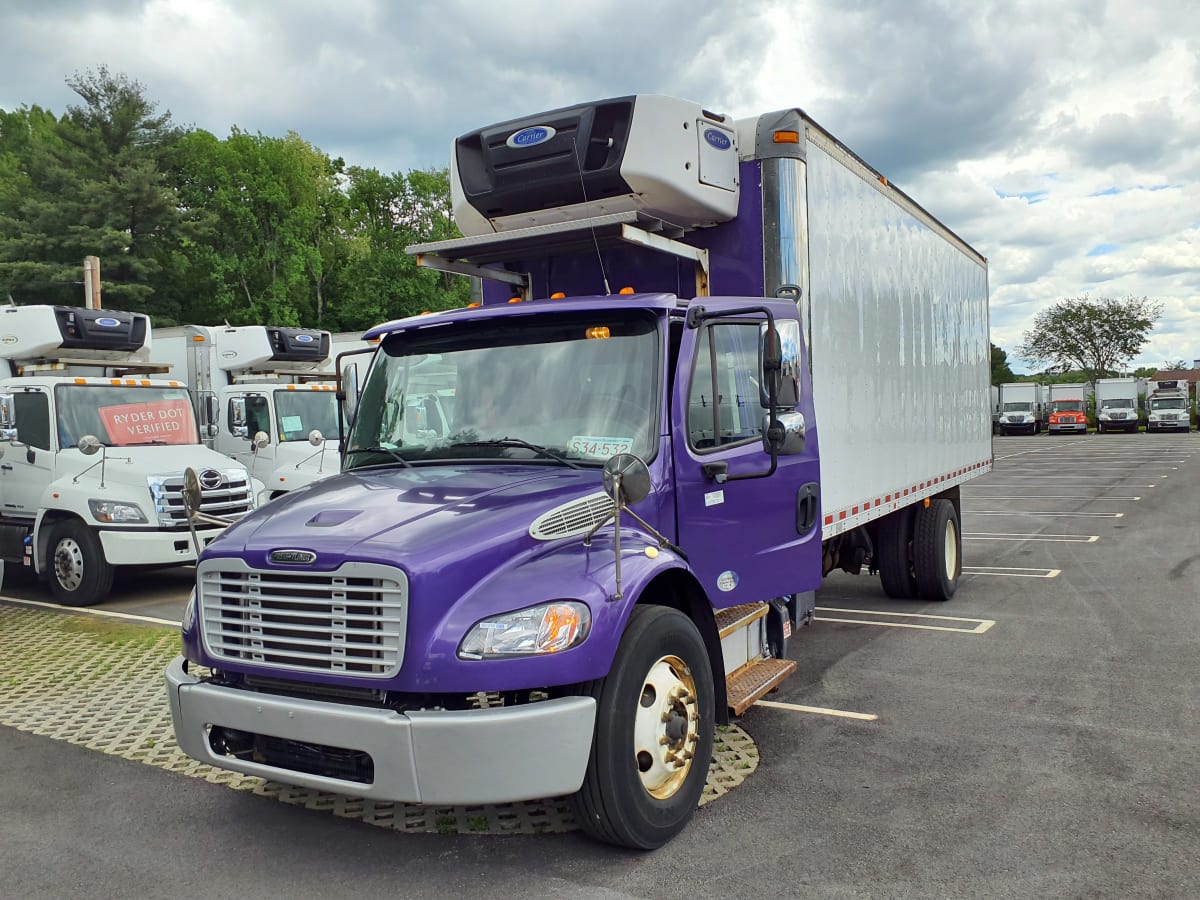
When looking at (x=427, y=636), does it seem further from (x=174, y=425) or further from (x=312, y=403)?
(x=312, y=403)

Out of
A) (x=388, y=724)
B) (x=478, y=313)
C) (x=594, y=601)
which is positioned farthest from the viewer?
(x=478, y=313)

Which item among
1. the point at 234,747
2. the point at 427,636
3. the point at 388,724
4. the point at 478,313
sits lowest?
the point at 234,747

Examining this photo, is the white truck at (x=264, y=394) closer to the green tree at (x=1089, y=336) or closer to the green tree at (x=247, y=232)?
the green tree at (x=247, y=232)

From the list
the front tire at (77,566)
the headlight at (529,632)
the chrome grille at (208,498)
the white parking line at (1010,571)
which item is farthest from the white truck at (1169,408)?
the headlight at (529,632)

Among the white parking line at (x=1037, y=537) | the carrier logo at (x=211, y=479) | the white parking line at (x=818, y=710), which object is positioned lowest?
the white parking line at (x=1037, y=537)

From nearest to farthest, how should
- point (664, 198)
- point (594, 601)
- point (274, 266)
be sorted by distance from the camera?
point (594, 601)
point (664, 198)
point (274, 266)

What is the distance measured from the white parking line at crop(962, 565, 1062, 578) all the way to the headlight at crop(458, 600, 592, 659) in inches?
355

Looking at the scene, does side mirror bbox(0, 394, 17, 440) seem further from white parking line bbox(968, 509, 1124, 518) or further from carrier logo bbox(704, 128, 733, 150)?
white parking line bbox(968, 509, 1124, 518)

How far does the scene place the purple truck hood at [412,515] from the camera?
380cm

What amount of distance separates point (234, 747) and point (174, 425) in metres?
8.50

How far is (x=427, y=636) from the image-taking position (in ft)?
12.0

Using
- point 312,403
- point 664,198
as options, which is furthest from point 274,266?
point 664,198

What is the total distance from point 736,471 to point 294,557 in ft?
7.34

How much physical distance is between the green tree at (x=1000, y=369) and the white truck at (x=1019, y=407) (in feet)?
113
